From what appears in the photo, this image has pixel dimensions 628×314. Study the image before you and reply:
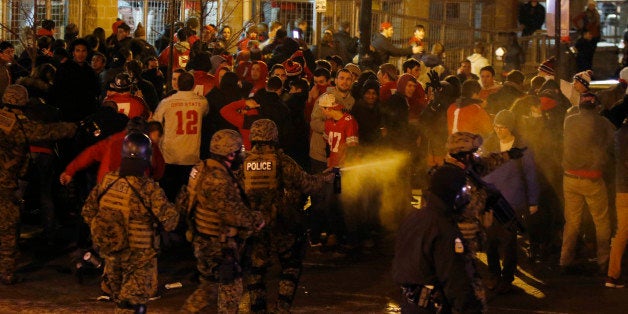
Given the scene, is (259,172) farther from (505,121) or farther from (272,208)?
(505,121)

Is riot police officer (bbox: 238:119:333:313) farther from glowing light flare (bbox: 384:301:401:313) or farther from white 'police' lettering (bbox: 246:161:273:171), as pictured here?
glowing light flare (bbox: 384:301:401:313)

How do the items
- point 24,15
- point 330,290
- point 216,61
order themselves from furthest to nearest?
point 24,15
point 216,61
point 330,290

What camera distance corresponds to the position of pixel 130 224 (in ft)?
29.0

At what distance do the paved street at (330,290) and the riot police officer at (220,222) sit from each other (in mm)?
1675

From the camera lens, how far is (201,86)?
47.4ft

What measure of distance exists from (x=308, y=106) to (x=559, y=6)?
3.51 metres

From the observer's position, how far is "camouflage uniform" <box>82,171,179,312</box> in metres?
8.77

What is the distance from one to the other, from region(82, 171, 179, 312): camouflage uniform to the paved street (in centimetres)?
185

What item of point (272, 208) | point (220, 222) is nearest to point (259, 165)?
point (272, 208)

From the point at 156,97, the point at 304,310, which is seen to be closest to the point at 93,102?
the point at 156,97

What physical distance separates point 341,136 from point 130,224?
4505 mm

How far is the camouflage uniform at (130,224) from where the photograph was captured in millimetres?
8773

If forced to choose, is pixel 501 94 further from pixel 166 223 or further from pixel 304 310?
pixel 166 223

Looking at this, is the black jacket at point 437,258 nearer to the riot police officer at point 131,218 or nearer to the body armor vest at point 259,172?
the riot police officer at point 131,218
